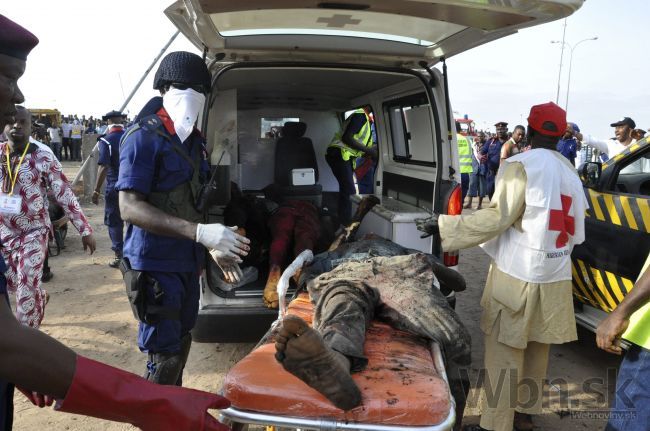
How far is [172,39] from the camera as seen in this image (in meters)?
9.74

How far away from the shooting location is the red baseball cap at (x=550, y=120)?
2797 mm

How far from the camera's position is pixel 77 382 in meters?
1.13

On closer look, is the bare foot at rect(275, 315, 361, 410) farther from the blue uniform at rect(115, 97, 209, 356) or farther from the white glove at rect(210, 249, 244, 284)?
the blue uniform at rect(115, 97, 209, 356)

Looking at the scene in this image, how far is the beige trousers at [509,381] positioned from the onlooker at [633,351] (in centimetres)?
78

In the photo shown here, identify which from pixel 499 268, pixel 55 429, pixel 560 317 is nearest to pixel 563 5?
pixel 499 268

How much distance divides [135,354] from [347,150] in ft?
10.8

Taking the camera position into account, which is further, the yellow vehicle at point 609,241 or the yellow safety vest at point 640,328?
the yellow vehicle at point 609,241

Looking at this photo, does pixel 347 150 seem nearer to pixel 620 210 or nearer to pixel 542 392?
pixel 620 210

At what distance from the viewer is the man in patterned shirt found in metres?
3.44

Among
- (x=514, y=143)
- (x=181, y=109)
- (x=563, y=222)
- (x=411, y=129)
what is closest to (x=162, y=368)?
(x=181, y=109)

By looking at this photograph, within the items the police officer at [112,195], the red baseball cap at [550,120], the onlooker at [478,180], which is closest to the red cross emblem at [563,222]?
the red baseball cap at [550,120]

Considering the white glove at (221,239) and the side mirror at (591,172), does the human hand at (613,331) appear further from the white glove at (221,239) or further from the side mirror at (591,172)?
the side mirror at (591,172)

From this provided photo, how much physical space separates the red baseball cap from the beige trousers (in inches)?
45.3

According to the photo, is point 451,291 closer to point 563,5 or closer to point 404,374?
point 404,374
